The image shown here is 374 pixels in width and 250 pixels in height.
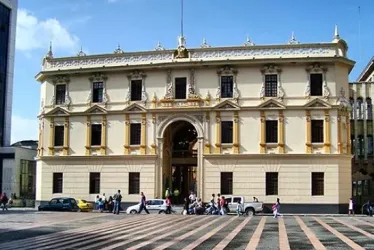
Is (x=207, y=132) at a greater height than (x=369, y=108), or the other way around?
(x=369, y=108)

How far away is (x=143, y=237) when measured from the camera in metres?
21.6

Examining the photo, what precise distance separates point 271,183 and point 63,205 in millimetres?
17210

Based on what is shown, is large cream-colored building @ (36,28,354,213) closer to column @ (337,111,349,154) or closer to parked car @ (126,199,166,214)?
column @ (337,111,349,154)

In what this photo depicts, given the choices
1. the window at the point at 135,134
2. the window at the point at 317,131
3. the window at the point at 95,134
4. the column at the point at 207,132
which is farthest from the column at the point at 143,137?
the window at the point at 317,131

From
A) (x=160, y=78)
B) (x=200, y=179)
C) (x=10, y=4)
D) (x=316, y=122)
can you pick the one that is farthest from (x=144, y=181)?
(x=10, y=4)

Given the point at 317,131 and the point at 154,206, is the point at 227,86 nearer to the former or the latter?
the point at 317,131

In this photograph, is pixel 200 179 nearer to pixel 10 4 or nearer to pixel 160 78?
pixel 160 78

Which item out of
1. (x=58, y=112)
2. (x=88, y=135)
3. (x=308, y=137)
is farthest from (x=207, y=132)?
(x=58, y=112)

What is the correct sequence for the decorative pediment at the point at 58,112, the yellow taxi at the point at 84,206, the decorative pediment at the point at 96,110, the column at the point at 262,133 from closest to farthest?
the yellow taxi at the point at 84,206 < the column at the point at 262,133 < the decorative pediment at the point at 96,110 < the decorative pediment at the point at 58,112

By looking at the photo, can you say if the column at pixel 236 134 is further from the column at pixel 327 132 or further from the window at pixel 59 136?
the window at pixel 59 136

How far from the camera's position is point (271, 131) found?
45.7 m

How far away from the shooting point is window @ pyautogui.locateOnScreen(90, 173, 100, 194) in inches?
1914

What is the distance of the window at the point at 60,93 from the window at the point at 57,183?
22.0 feet

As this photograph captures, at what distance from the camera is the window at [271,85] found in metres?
46.1
